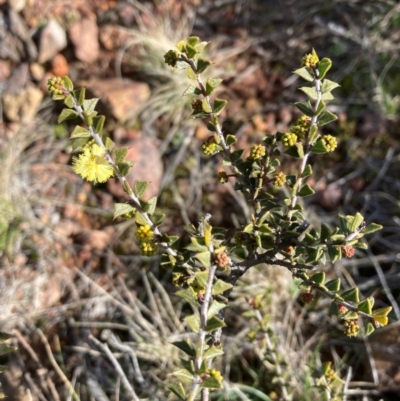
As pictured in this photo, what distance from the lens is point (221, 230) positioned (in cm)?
130

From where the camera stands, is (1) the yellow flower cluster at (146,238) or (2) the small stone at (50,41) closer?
(1) the yellow flower cluster at (146,238)

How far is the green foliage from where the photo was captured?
1.08 metres

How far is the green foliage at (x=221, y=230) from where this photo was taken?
108 centimetres

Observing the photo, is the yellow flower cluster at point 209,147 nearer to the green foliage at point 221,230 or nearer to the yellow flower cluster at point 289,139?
the green foliage at point 221,230

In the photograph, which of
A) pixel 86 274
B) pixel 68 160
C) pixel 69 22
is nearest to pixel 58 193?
pixel 68 160

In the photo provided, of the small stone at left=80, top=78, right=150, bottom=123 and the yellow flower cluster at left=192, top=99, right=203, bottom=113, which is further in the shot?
the small stone at left=80, top=78, right=150, bottom=123

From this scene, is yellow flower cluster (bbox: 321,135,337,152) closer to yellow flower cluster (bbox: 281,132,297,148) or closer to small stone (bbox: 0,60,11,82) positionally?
yellow flower cluster (bbox: 281,132,297,148)

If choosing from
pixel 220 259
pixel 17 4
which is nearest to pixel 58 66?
pixel 17 4

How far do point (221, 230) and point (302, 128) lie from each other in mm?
339

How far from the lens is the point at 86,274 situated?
2.66 meters

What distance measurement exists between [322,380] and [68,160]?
6.42 ft

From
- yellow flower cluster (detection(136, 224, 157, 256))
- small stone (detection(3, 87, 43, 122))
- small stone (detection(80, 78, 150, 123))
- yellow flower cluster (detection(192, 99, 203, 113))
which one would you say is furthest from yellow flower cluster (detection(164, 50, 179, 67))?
small stone (detection(3, 87, 43, 122))

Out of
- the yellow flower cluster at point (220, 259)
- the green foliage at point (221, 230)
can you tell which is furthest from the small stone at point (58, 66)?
the yellow flower cluster at point (220, 259)

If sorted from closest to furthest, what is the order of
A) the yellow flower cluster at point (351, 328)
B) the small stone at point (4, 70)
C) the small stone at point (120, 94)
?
the yellow flower cluster at point (351, 328), the small stone at point (120, 94), the small stone at point (4, 70)
